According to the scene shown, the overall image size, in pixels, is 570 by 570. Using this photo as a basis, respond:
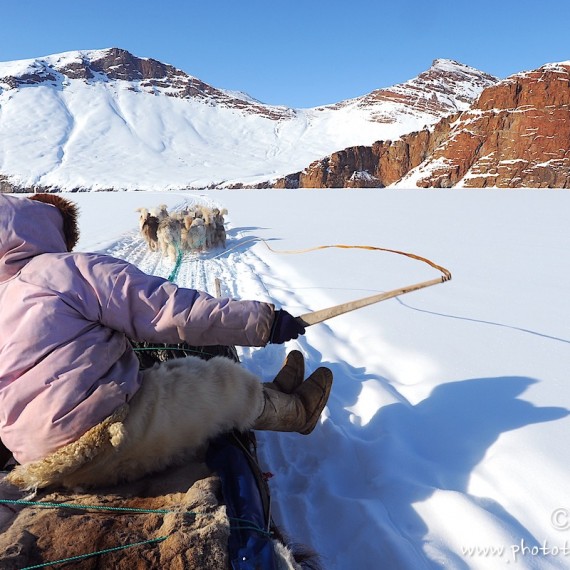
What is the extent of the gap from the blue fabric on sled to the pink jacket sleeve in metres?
0.40

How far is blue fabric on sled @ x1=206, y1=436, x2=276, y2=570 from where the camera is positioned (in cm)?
125

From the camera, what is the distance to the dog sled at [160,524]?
1.09m

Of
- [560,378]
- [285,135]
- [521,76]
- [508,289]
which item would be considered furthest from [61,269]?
[285,135]

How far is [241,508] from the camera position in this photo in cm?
142

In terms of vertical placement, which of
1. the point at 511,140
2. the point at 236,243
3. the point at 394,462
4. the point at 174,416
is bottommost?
the point at 236,243

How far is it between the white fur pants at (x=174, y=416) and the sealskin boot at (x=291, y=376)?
50cm

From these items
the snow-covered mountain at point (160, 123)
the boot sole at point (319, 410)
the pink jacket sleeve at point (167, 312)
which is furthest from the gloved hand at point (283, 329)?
the snow-covered mountain at point (160, 123)

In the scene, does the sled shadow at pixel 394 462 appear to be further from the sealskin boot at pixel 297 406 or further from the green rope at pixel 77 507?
the green rope at pixel 77 507

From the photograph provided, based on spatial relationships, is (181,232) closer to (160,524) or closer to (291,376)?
(291,376)

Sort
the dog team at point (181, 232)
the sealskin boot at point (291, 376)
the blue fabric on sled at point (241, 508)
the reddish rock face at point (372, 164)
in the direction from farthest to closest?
the reddish rock face at point (372, 164), the dog team at point (181, 232), the sealskin boot at point (291, 376), the blue fabric on sled at point (241, 508)

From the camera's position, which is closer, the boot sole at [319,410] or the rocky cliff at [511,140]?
the boot sole at [319,410]

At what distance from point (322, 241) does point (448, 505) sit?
7.32 meters

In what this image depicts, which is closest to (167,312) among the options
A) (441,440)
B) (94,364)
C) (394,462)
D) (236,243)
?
(94,364)

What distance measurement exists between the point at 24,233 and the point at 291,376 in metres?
1.35
